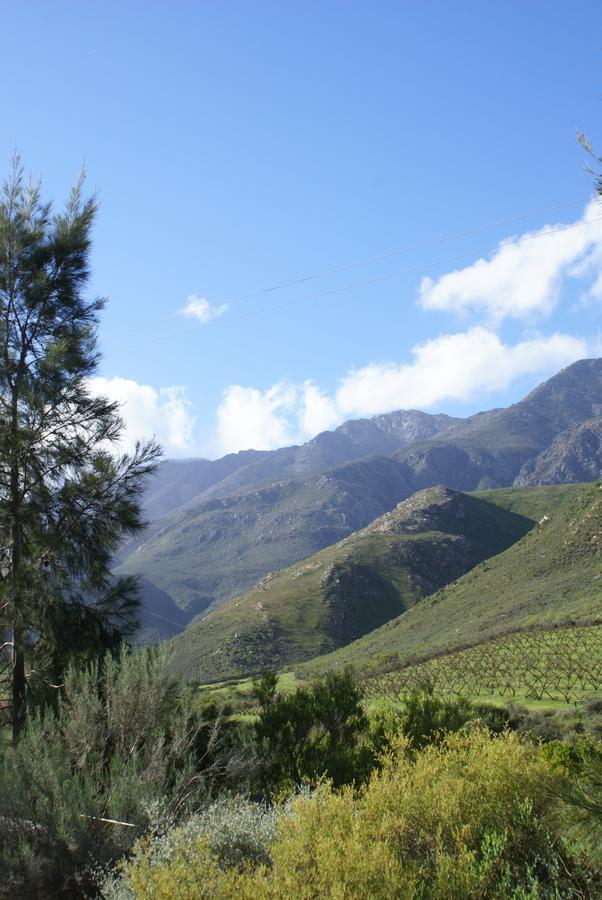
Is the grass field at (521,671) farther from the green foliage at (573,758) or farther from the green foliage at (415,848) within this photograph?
the green foliage at (415,848)

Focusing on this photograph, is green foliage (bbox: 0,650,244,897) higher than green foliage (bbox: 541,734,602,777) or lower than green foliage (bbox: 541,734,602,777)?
higher

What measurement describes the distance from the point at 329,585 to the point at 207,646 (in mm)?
24036

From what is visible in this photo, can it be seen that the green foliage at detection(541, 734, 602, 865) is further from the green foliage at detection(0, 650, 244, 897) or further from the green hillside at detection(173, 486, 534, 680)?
the green hillside at detection(173, 486, 534, 680)

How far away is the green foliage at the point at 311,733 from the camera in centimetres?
828

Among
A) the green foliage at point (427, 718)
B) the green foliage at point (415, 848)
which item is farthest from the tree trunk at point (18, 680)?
the green foliage at point (427, 718)

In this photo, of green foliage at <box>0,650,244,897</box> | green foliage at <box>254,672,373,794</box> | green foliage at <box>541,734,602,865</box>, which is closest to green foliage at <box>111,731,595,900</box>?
green foliage at <box>541,734,602,865</box>

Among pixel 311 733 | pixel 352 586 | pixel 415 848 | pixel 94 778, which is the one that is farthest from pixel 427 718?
pixel 352 586

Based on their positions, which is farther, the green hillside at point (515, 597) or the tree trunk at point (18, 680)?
the green hillside at point (515, 597)

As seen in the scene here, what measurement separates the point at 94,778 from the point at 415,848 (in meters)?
3.70

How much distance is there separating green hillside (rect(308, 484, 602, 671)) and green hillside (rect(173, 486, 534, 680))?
41.7 feet

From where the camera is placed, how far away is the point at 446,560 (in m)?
113

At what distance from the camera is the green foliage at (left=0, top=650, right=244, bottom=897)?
16.5 feet

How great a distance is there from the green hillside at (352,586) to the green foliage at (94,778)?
208 feet

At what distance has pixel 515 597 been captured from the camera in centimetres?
6000
